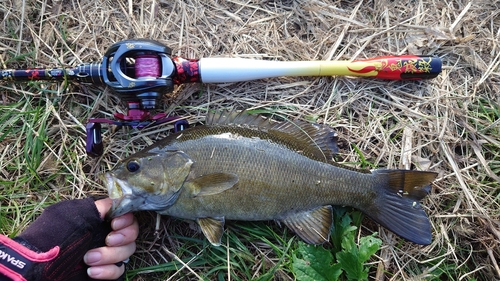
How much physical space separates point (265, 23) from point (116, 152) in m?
1.79

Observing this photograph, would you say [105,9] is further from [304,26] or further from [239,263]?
[239,263]

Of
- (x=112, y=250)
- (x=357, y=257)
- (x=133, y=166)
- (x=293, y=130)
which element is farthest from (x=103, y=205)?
(x=357, y=257)

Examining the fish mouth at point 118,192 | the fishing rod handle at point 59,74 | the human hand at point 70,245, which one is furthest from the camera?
the fishing rod handle at point 59,74

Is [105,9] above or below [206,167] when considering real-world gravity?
above

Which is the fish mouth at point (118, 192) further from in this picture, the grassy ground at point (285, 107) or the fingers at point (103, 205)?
the grassy ground at point (285, 107)

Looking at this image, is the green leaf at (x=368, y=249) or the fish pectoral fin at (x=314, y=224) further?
the fish pectoral fin at (x=314, y=224)

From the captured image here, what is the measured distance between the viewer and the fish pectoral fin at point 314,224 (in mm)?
3133

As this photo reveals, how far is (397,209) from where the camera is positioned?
10.2 feet

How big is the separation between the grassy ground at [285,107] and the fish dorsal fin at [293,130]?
0.20 metres

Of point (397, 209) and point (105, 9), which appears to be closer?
point (397, 209)

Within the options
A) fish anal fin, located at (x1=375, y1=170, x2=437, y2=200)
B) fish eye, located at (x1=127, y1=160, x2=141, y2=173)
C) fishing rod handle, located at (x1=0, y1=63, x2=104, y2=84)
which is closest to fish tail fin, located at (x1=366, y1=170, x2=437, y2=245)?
fish anal fin, located at (x1=375, y1=170, x2=437, y2=200)

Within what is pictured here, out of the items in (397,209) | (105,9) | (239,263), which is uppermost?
(105,9)

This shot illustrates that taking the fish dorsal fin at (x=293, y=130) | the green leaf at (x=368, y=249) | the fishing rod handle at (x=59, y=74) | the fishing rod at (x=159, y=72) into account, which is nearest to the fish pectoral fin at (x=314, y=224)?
the green leaf at (x=368, y=249)

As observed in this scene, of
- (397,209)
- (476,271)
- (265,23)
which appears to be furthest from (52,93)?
(476,271)
